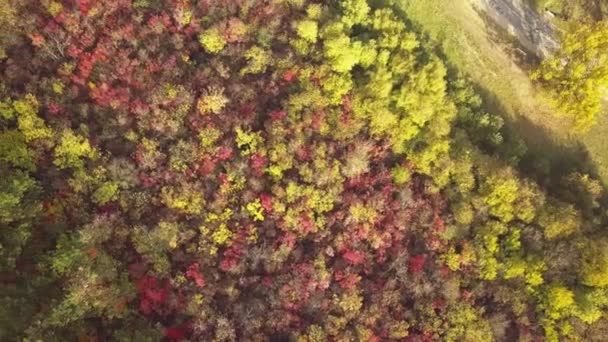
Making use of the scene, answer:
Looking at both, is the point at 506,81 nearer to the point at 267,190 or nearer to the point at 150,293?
the point at 267,190

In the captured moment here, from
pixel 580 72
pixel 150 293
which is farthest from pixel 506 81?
pixel 150 293

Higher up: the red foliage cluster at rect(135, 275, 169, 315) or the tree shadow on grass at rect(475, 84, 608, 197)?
the tree shadow on grass at rect(475, 84, 608, 197)

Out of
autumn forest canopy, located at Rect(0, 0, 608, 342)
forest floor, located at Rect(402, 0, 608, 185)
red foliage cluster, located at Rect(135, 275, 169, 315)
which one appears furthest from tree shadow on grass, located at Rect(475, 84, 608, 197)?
red foliage cluster, located at Rect(135, 275, 169, 315)

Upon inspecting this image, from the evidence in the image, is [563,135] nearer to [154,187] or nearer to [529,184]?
[529,184]

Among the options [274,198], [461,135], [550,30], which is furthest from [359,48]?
[550,30]

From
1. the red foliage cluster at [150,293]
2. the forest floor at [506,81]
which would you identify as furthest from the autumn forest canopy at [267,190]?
the forest floor at [506,81]

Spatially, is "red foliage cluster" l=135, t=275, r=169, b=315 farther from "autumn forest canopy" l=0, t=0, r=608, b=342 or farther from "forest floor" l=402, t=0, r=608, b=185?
"forest floor" l=402, t=0, r=608, b=185
